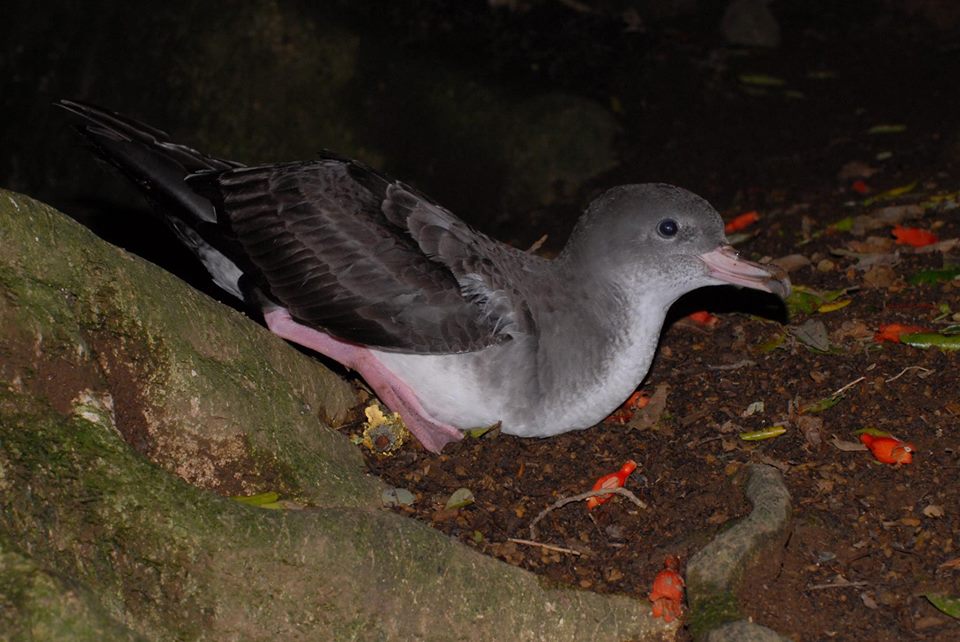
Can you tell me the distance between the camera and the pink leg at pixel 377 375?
4980 millimetres

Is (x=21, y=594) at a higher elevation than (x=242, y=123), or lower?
higher

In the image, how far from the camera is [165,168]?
5.60m

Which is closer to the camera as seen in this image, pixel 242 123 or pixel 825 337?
pixel 825 337

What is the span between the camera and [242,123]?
9.47m

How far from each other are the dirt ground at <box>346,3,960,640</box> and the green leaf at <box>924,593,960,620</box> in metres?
0.04

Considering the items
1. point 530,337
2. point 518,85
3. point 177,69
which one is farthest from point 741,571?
point 177,69

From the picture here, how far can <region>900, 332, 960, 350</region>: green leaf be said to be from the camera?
5.12 meters

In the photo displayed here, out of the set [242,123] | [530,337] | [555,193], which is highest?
[530,337]

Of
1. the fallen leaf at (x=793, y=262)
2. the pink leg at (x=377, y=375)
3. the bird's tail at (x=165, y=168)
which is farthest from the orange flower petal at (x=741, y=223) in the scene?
the bird's tail at (x=165, y=168)

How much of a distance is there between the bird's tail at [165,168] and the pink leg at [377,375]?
0.43m

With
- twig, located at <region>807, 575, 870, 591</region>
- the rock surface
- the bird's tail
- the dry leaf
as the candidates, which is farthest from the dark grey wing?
the dry leaf

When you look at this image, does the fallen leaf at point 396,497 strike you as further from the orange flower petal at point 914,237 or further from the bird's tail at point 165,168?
the orange flower petal at point 914,237

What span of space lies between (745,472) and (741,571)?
57 centimetres

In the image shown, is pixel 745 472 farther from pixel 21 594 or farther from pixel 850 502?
pixel 21 594
